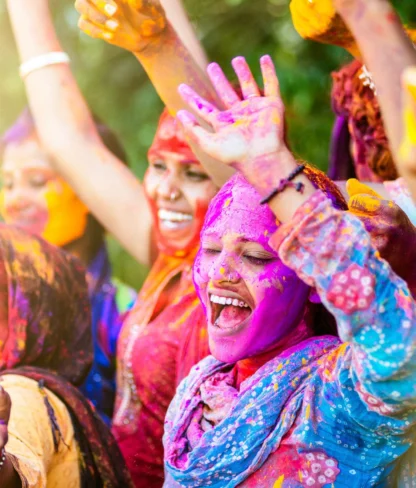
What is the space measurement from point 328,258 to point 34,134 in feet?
6.50

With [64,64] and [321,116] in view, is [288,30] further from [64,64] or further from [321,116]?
[64,64]

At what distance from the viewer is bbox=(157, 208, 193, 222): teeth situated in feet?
8.80

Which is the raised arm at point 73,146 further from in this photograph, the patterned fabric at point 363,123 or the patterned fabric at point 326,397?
the patterned fabric at point 326,397

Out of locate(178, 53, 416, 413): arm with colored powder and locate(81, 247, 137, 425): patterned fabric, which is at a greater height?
locate(178, 53, 416, 413): arm with colored powder

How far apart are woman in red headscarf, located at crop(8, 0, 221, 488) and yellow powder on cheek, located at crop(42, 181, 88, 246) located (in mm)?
185

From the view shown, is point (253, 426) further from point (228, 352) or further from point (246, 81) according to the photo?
point (246, 81)

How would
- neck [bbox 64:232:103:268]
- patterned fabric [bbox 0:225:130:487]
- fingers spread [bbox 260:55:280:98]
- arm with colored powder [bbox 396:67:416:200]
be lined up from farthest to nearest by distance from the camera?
neck [bbox 64:232:103:268], patterned fabric [bbox 0:225:130:487], fingers spread [bbox 260:55:280:98], arm with colored powder [bbox 396:67:416:200]

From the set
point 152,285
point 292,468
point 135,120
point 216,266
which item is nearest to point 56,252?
point 152,285

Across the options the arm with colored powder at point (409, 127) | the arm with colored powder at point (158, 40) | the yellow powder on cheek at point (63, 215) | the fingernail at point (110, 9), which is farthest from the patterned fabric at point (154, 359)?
the arm with colored powder at point (409, 127)

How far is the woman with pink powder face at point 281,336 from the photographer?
1.43 m

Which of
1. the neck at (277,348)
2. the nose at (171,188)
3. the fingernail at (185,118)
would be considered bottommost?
the neck at (277,348)

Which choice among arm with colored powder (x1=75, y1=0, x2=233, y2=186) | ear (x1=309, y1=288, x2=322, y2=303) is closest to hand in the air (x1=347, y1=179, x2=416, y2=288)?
ear (x1=309, y1=288, x2=322, y2=303)

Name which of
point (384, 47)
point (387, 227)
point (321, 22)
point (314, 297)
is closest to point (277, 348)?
point (314, 297)

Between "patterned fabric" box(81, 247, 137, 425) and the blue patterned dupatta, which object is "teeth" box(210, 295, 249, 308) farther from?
"patterned fabric" box(81, 247, 137, 425)
